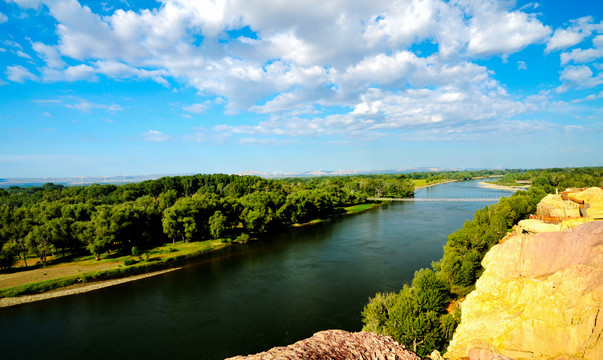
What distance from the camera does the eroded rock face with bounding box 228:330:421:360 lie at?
645cm

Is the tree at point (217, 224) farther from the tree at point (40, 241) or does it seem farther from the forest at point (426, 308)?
the forest at point (426, 308)

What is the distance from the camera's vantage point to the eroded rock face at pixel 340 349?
6.45m

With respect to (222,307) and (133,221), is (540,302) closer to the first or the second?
(222,307)

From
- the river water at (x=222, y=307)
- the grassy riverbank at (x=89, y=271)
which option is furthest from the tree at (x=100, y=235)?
the river water at (x=222, y=307)

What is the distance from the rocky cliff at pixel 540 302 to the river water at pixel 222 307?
883 cm

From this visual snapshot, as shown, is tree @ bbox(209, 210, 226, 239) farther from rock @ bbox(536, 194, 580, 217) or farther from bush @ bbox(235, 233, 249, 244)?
rock @ bbox(536, 194, 580, 217)

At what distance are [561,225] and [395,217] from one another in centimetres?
4556

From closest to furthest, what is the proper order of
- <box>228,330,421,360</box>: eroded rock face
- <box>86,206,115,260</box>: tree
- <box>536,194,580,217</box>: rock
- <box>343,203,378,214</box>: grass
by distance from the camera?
<box>228,330,421,360</box>: eroded rock face → <box>536,194,580,217</box>: rock → <box>86,206,115,260</box>: tree → <box>343,203,378,214</box>: grass

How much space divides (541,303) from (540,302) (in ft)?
0.34

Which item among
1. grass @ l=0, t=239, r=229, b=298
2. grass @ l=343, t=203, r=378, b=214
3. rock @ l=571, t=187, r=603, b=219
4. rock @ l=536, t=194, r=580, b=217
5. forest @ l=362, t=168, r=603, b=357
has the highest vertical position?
rock @ l=571, t=187, r=603, b=219

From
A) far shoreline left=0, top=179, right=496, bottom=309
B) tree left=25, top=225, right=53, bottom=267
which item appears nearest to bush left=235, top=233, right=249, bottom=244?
far shoreline left=0, top=179, right=496, bottom=309

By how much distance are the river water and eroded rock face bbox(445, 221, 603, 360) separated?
8838mm

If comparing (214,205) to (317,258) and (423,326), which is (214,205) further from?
(423,326)

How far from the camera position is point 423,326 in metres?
15.0
